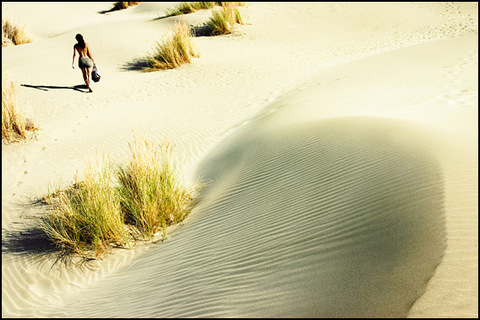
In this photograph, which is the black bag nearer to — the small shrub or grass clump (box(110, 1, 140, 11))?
the small shrub

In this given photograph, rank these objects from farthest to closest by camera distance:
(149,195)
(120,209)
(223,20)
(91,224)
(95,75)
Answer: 1. (223,20)
2. (95,75)
3. (149,195)
4. (120,209)
5. (91,224)

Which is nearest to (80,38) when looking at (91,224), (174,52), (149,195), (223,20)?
(174,52)

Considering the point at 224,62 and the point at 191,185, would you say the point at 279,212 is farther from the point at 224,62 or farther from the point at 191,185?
the point at 224,62

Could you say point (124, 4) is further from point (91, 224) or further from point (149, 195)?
point (91, 224)

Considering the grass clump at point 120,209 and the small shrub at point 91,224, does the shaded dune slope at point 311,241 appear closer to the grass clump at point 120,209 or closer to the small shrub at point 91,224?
the grass clump at point 120,209

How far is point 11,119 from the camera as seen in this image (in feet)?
23.2

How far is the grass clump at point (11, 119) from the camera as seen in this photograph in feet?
22.9

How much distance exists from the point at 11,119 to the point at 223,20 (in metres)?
10.2

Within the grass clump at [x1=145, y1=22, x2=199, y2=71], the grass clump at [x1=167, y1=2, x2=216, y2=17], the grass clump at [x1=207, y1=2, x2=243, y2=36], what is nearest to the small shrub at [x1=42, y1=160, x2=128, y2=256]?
the grass clump at [x1=145, y1=22, x2=199, y2=71]

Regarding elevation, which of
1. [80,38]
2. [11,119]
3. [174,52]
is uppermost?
[80,38]

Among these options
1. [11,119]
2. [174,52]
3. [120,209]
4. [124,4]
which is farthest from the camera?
[124,4]

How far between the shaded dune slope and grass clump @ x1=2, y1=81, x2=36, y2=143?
15.5 feet

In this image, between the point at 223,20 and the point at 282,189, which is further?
the point at 223,20

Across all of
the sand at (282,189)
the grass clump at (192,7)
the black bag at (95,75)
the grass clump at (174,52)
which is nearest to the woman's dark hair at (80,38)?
Answer: the black bag at (95,75)
